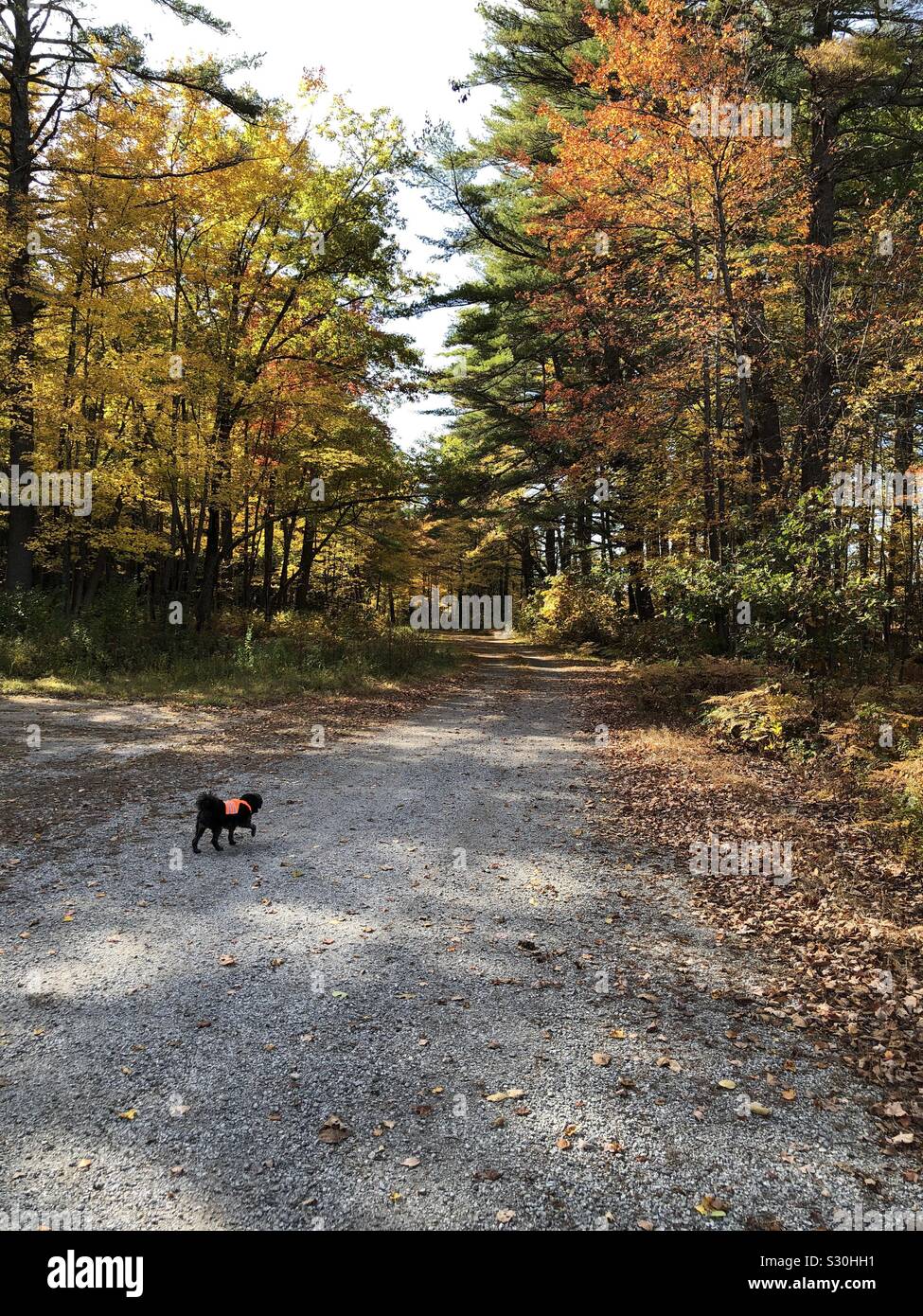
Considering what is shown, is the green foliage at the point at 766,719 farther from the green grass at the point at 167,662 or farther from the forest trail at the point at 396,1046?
the green grass at the point at 167,662

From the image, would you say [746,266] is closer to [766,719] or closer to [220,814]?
[766,719]

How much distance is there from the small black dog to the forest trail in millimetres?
235

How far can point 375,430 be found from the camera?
17.8m

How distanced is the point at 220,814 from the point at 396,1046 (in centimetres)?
288

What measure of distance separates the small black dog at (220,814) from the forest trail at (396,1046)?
Result: 24 cm

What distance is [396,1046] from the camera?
3.40 meters

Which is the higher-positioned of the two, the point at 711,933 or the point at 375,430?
the point at 375,430

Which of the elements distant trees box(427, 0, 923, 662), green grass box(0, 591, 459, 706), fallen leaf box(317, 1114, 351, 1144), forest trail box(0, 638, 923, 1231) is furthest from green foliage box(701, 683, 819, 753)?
green grass box(0, 591, 459, 706)

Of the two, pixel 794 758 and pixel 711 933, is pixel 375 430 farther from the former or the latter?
pixel 711 933

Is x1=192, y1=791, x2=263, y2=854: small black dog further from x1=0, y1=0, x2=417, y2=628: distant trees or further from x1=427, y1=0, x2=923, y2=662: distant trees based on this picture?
x1=0, y1=0, x2=417, y2=628: distant trees

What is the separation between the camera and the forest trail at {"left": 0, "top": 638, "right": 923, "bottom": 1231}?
2.56 m

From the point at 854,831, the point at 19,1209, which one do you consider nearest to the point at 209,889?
the point at 19,1209

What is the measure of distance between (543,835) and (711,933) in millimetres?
2072

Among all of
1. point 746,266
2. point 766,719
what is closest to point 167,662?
point 766,719
